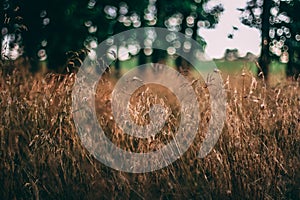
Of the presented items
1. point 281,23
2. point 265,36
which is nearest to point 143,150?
point 265,36

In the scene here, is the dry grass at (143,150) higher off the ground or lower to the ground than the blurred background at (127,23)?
lower

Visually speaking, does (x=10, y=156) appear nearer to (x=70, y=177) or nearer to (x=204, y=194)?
(x=70, y=177)

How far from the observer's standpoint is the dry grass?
3141mm

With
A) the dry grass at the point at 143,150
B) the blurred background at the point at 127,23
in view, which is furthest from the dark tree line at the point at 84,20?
the dry grass at the point at 143,150

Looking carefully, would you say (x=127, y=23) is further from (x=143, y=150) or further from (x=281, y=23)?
(x=143, y=150)

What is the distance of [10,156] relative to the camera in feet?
10.7

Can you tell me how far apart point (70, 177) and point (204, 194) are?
953 mm

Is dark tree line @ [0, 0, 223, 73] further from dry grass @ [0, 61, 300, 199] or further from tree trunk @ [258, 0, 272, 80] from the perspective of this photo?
dry grass @ [0, 61, 300, 199]

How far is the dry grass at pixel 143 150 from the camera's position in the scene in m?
3.14

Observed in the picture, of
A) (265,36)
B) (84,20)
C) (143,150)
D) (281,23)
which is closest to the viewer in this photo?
(143,150)

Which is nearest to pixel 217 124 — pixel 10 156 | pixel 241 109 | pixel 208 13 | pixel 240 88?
pixel 241 109

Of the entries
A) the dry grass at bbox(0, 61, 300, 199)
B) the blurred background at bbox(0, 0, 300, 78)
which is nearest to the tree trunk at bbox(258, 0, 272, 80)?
the blurred background at bbox(0, 0, 300, 78)

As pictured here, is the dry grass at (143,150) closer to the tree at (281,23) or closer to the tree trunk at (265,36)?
the tree trunk at (265,36)

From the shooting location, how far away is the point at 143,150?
10.8 ft
